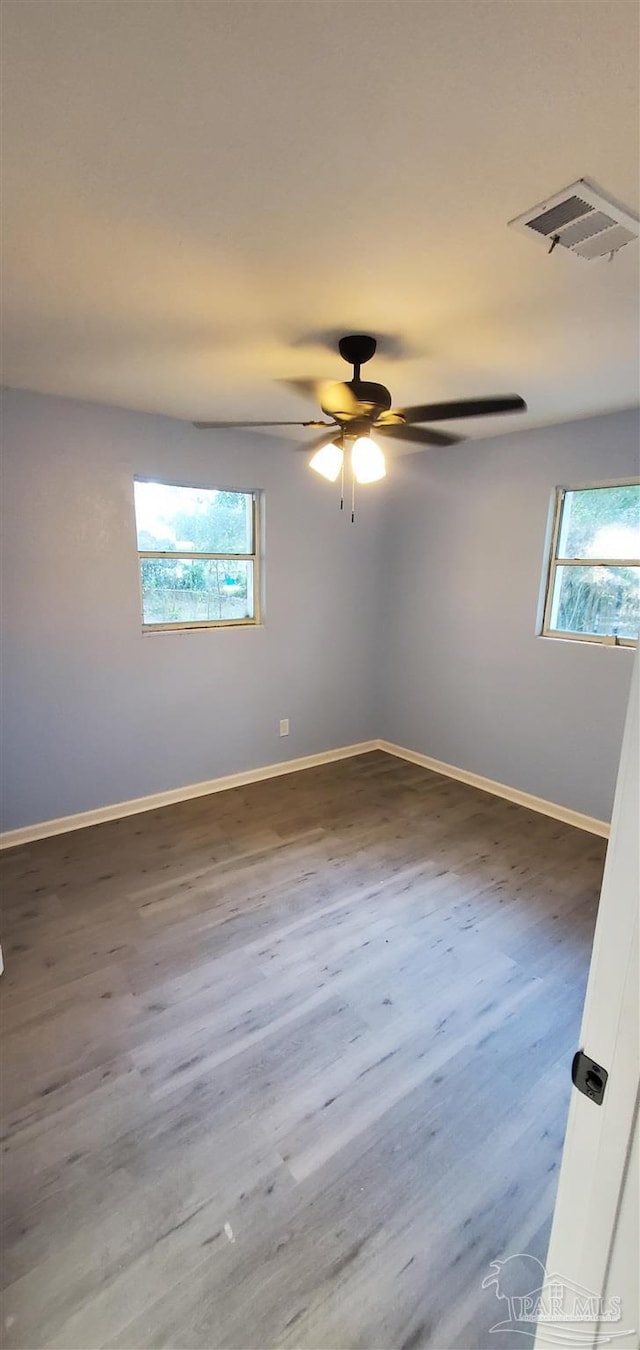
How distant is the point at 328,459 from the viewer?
2348mm

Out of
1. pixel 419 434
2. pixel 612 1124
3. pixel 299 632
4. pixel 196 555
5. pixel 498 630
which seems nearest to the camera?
pixel 612 1124

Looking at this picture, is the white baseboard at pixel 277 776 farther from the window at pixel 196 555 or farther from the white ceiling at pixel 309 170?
the white ceiling at pixel 309 170

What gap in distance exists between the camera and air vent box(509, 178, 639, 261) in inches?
49.6

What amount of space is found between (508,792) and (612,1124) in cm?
328

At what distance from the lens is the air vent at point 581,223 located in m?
1.26

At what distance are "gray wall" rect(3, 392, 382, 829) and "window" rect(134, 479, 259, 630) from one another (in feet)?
0.33

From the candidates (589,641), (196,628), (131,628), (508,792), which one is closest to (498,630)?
(589,641)

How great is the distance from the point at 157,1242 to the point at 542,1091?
45.2 inches

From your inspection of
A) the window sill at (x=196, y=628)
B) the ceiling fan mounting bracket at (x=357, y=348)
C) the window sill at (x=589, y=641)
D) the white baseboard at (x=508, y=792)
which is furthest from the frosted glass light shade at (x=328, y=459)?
the white baseboard at (x=508, y=792)

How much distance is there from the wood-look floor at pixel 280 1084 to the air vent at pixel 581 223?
2398 mm

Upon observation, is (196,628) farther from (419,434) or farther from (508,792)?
(508,792)

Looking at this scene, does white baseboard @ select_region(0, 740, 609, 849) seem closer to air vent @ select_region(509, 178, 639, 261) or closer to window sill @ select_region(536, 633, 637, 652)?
window sill @ select_region(536, 633, 637, 652)

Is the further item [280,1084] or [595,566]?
[595,566]

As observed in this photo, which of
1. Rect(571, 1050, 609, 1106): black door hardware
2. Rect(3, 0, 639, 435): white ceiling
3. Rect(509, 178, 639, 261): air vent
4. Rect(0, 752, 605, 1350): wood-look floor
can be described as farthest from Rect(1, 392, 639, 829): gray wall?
Rect(571, 1050, 609, 1106): black door hardware
